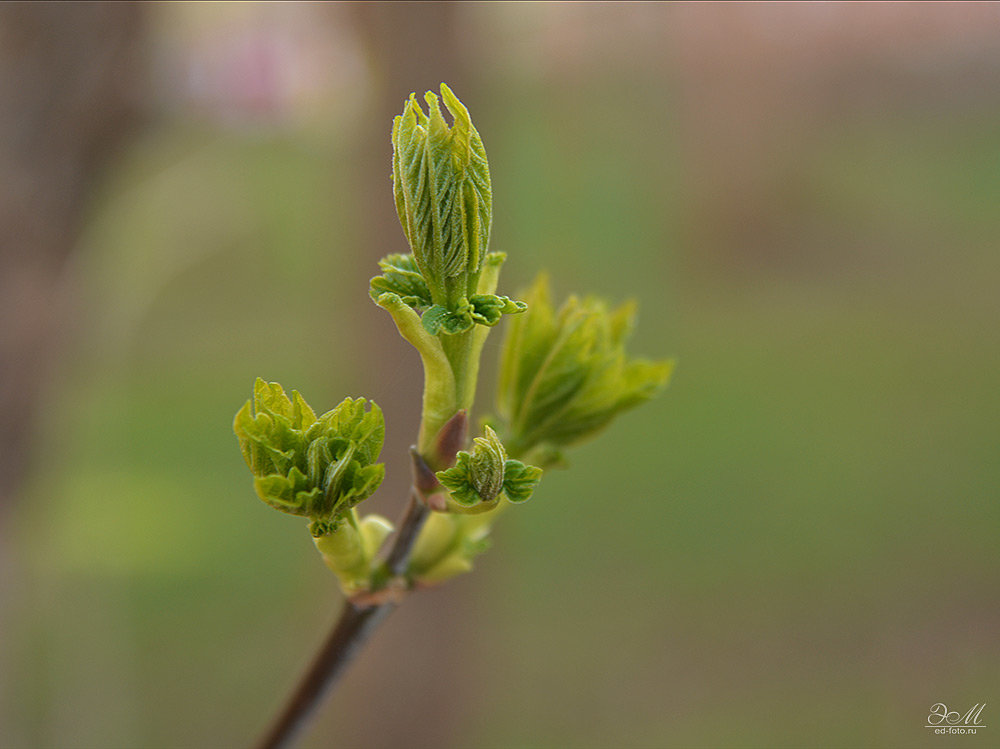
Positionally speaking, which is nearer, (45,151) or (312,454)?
(312,454)

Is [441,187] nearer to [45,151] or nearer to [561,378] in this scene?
[561,378]

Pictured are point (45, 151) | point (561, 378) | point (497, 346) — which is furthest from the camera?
point (497, 346)

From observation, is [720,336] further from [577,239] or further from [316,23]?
[316,23]

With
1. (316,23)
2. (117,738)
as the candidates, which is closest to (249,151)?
(316,23)

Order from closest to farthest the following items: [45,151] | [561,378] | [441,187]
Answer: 1. [441,187]
2. [561,378]
3. [45,151]
